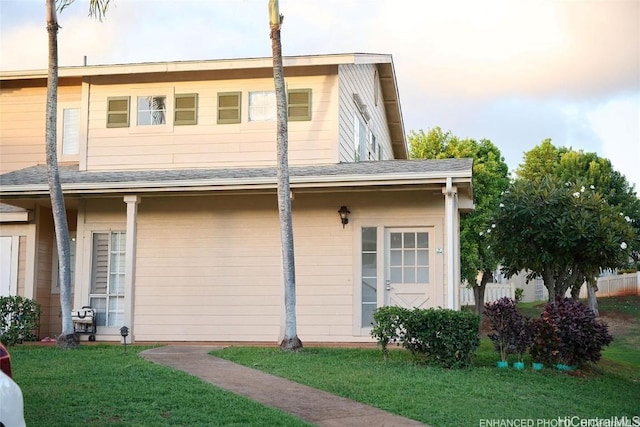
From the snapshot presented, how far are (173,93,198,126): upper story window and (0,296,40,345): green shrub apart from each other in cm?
459

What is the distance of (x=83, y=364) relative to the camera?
A: 11453 mm

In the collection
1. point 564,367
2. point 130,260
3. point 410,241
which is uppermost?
point 410,241

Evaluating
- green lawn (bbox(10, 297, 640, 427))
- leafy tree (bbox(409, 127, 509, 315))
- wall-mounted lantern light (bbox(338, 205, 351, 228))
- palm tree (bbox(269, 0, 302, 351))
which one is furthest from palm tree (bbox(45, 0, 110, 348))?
leafy tree (bbox(409, 127, 509, 315))

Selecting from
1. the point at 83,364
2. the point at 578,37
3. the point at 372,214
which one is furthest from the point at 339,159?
the point at 83,364

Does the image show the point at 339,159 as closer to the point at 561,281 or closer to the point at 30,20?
the point at 561,281

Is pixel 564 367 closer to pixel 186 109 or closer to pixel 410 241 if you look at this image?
pixel 410 241

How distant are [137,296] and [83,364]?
5.03 m

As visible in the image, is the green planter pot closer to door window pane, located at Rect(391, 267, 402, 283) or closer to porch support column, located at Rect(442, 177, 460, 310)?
porch support column, located at Rect(442, 177, 460, 310)

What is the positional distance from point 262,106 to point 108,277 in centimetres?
462

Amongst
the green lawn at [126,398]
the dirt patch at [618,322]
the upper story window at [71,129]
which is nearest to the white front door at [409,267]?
the green lawn at [126,398]

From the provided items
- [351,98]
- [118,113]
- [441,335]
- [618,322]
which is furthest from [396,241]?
[618,322]

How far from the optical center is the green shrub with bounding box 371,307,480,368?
11719mm

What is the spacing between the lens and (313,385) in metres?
10.1

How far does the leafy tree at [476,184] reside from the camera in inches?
1038
